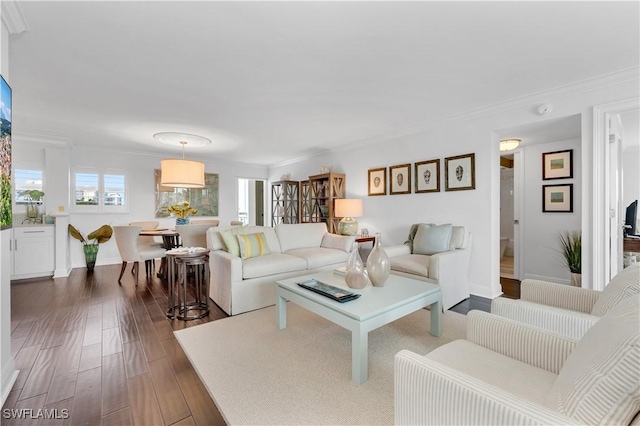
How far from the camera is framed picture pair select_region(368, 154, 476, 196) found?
12.0ft

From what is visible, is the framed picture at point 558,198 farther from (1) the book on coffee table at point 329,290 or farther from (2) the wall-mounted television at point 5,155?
(2) the wall-mounted television at point 5,155

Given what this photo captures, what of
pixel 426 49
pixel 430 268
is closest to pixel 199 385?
pixel 430 268

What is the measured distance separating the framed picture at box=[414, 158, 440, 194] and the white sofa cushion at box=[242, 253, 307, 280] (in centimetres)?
205

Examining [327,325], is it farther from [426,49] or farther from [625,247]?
[625,247]

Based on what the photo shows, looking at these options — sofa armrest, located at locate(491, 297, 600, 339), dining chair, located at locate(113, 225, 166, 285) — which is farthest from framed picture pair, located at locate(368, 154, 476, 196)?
dining chair, located at locate(113, 225, 166, 285)

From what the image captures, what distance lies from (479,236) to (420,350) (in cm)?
201

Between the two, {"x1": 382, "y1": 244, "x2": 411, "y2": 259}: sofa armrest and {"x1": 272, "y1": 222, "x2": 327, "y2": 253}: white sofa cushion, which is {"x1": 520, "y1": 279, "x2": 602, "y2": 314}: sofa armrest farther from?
{"x1": 272, "y1": 222, "x2": 327, "y2": 253}: white sofa cushion

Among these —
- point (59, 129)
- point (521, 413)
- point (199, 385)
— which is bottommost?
point (199, 385)

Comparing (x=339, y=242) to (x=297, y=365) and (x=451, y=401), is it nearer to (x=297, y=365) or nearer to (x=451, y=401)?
(x=297, y=365)

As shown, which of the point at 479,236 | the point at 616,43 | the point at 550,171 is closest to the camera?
the point at 616,43

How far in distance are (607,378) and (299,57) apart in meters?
2.43

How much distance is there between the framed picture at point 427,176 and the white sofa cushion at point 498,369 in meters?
2.91

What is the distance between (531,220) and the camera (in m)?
4.25

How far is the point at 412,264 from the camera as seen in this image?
3.15 metres
